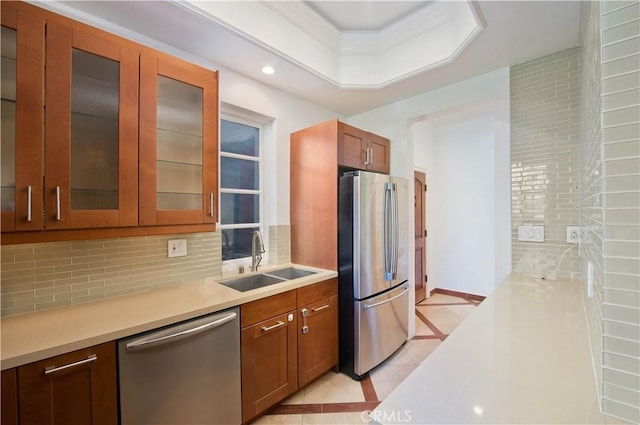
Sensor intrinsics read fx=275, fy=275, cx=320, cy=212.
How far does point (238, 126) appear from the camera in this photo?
2.56m

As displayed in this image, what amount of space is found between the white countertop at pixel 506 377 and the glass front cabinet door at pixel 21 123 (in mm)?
1605

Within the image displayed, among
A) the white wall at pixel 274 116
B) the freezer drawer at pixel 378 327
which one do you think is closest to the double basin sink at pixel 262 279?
the white wall at pixel 274 116

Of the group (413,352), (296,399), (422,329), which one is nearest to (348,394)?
(296,399)

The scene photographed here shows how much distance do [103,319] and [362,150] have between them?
230 cm

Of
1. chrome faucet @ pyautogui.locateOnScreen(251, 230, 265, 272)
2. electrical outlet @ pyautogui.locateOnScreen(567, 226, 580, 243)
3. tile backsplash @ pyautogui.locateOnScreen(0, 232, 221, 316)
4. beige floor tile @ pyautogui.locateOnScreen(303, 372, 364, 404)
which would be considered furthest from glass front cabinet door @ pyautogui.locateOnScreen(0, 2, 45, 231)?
electrical outlet @ pyautogui.locateOnScreen(567, 226, 580, 243)

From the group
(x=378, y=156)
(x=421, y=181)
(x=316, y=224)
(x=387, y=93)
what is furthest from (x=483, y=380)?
(x=421, y=181)

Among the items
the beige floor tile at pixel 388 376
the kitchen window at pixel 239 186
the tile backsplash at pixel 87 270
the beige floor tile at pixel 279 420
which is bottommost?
the beige floor tile at pixel 388 376

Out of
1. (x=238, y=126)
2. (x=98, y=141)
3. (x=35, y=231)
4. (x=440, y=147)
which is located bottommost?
(x=35, y=231)

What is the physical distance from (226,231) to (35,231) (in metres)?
1.30

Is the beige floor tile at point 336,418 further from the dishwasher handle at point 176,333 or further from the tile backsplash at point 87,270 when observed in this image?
the tile backsplash at point 87,270

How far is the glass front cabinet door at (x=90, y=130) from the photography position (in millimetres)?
1284

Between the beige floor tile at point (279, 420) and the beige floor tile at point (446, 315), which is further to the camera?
the beige floor tile at point (446, 315)

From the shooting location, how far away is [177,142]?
1.72m

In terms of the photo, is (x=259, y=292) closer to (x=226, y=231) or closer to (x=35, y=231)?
(x=226, y=231)
